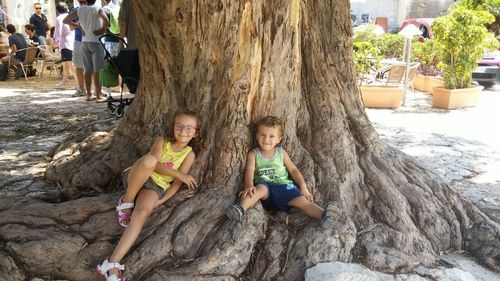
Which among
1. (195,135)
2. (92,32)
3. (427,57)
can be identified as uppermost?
(92,32)

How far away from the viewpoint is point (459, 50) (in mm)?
10148

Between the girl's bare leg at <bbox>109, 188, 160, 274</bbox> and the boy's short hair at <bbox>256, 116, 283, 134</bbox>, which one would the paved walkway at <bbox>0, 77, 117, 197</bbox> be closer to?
the girl's bare leg at <bbox>109, 188, 160, 274</bbox>

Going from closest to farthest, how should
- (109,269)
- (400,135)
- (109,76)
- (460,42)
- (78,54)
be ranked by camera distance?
(109,269) → (400,135) → (109,76) → (78,54) → (460,42)

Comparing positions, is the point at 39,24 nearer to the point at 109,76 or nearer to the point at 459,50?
the point at 109,76

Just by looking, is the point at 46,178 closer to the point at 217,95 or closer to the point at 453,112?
the point at 217,95

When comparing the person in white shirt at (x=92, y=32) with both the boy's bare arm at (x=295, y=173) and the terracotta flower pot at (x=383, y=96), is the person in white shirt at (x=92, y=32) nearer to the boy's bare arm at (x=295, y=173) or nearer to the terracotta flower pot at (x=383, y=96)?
the terracotta flower pot at (x=383, y=96)

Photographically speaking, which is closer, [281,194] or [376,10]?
[281,194]

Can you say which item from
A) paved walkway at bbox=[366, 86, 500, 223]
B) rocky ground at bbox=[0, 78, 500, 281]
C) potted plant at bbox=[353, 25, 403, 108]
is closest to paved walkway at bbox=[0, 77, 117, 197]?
rocky ground at bbox=[0, 78, 500, 281]

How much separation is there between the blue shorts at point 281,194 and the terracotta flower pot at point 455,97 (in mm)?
7727

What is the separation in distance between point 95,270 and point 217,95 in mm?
1502

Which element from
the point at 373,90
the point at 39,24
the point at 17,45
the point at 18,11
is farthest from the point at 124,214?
the point at 18,11

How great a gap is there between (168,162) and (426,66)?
36.9 feet

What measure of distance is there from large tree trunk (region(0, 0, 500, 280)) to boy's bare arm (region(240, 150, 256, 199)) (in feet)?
0.24

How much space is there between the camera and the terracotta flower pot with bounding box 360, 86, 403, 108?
1023 cm
